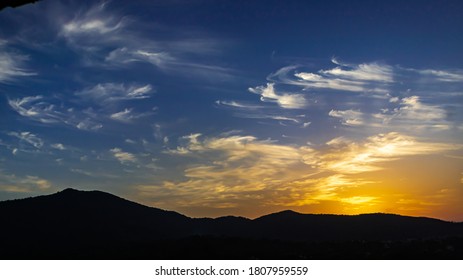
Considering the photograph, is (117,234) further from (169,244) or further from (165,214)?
(169,244)

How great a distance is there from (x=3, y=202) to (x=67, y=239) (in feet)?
62.0

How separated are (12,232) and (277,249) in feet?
135

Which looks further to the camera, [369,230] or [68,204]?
[68,204]

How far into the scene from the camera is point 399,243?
2072 cm

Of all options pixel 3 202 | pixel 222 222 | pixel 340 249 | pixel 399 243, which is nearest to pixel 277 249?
pixel 340 249

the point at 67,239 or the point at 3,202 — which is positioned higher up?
the point at 3,202

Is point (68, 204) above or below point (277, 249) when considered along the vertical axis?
above

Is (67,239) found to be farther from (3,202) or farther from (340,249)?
(340,249)

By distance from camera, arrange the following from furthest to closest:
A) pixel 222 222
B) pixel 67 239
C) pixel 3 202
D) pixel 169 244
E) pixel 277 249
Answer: pixel 222 222 → pixel 3 202 → pixel 67 239 → pixel 169 244 → pixel 277 249

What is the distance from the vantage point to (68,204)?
6362cm
